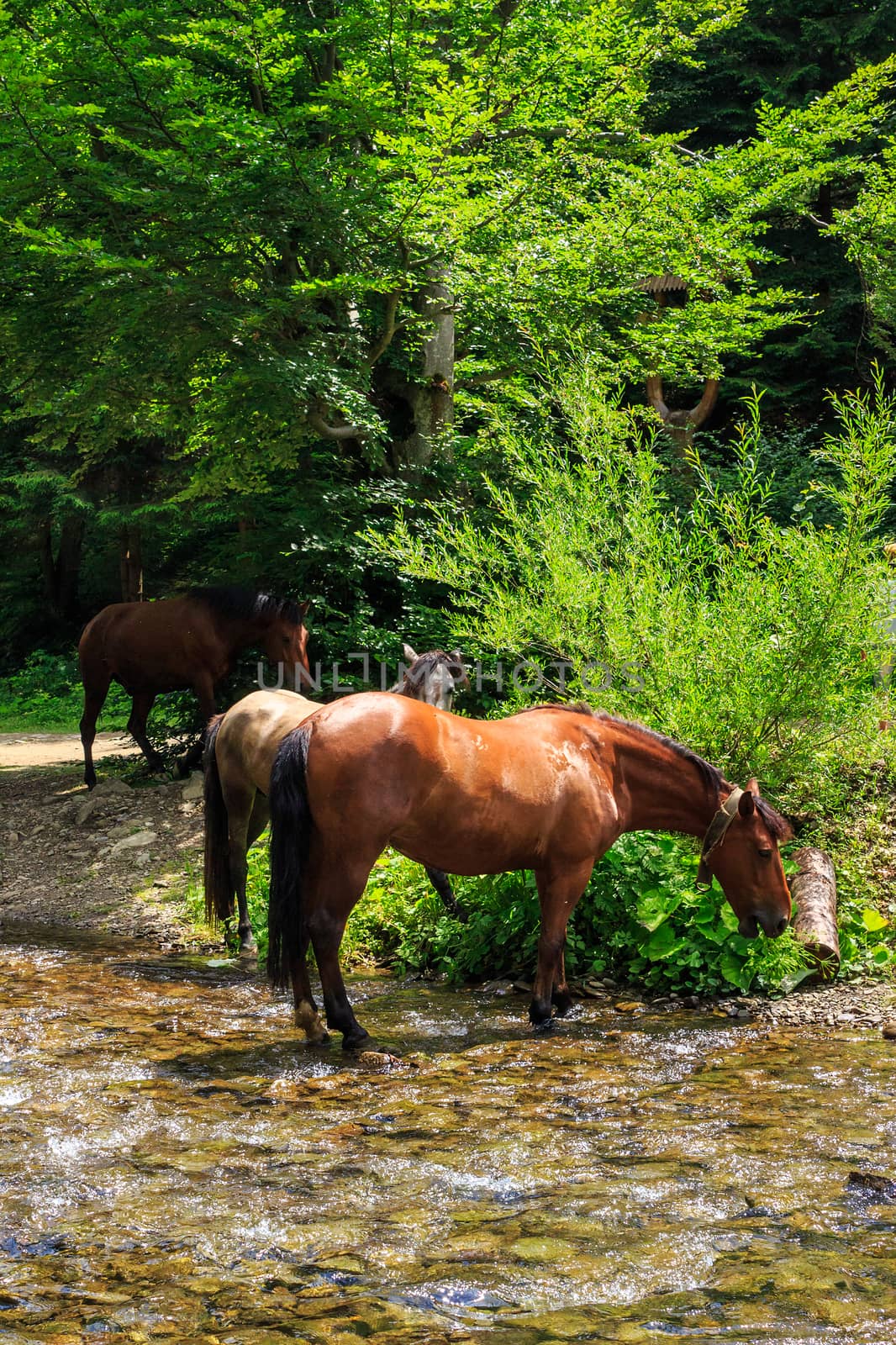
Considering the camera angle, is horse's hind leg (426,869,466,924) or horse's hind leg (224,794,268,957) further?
horse's hind leg (224,794,268,957)

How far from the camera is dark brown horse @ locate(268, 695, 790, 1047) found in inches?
217

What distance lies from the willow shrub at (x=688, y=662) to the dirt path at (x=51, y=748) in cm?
710

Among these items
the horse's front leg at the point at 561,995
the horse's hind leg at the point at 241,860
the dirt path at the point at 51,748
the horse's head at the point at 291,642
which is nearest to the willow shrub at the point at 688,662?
the horse's front leg at the point at 561,995

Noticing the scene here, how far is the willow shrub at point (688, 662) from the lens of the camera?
6699mm

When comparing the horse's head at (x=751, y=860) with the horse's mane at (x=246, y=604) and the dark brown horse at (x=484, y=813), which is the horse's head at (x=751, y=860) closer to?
the dark brown horse at (x=484, y=813)

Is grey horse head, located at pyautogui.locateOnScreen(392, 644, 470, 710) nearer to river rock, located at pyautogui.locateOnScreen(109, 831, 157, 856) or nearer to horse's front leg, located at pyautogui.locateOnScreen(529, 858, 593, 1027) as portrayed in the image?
horse's front leg, located at pyautogui.locateOnScreen(529, 858, 593, 1027)

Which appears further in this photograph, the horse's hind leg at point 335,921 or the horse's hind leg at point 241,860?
the horse's hind leg at point 241,860

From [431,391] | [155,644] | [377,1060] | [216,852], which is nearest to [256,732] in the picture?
[216,852]

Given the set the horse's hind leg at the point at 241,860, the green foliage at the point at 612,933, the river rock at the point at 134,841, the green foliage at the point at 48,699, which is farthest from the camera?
the green foliage at the point at 48,699

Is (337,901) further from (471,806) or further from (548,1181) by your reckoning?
(548,1181)

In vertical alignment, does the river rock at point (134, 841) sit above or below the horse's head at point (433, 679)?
below

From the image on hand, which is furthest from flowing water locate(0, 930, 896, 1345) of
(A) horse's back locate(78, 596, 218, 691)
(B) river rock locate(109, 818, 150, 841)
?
(A) horse's back locate(78, 596, 218, 691)

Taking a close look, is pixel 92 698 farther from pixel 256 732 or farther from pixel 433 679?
pixel 433 679

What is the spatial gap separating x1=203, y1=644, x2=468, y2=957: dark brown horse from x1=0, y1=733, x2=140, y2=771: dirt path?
5.92 m
